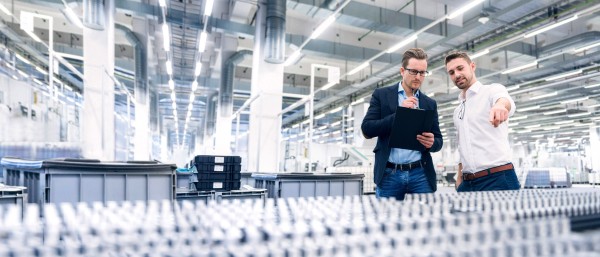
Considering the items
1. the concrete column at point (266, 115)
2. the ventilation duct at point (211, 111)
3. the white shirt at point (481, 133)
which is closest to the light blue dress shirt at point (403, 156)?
the white shirt at point (481, 133)

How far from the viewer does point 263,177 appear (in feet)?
15.5

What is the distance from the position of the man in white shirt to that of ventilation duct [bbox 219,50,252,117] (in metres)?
8.80

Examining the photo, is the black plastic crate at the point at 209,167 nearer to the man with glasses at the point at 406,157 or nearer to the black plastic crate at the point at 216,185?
the black plastic crate at the point at 216,185

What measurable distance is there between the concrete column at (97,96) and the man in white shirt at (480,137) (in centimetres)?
478

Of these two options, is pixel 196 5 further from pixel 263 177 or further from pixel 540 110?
pixel 540 110

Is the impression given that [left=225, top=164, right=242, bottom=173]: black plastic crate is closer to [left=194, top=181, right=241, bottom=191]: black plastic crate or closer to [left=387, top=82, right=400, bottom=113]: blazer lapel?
[left=194, top=181, right=241, bottom=191]: black plastic crate

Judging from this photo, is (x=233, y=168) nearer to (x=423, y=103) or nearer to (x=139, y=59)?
(x=423, y=103)

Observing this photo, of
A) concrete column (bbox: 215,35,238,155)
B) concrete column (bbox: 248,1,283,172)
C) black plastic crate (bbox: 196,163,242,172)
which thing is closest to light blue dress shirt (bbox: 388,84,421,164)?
black plastic crate (bbox: 196,163,242,172)

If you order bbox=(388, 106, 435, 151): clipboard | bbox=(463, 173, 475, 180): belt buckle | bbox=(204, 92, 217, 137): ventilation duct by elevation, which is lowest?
bbox=(463, 173, 475, 180): belt buckle

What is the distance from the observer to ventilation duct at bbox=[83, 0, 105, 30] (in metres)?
5.33

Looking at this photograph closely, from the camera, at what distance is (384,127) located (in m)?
1.64

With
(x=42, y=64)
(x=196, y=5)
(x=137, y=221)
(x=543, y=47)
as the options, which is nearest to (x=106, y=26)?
(x=196, y=5)

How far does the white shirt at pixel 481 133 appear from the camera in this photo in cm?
165

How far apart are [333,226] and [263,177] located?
4207 mm
